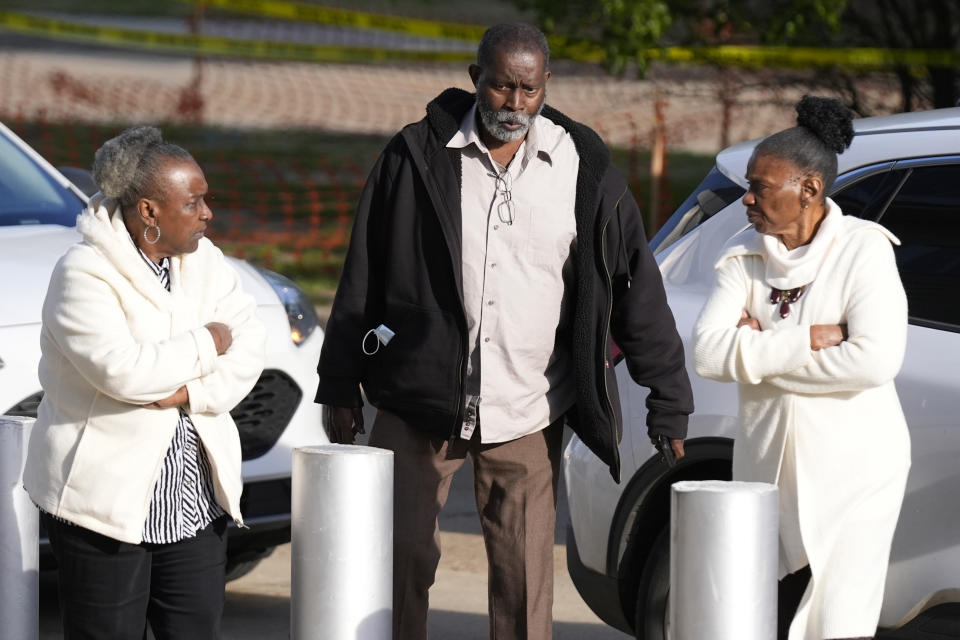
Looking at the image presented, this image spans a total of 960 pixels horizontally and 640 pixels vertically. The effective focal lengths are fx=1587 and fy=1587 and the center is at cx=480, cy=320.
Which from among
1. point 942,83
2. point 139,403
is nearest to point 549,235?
point 139,403

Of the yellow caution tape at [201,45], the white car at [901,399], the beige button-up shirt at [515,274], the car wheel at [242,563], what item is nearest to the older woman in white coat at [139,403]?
the beige button-up shirt at [515,274]

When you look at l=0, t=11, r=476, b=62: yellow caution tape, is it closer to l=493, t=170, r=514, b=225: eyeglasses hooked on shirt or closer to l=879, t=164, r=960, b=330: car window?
l=879, t=164, r=960, b=330: car window

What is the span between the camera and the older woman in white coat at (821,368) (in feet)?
12.0

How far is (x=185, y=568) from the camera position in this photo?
3.64 metres

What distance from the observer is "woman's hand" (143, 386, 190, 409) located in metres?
3.56

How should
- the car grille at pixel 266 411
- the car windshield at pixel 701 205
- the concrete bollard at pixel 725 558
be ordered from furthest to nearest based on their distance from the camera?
the car grille at pixel 266 411 < the car windshield at pixel 701 205 < the concrete bollard at pixel 725 558

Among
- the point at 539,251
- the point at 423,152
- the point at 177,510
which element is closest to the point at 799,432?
the point at 539,251

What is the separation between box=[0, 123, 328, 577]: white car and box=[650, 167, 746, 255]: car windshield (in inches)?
52.5

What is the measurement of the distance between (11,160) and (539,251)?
302 centimetres

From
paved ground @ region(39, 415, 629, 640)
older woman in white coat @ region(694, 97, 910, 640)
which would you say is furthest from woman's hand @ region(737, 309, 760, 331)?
paved ground @ region(39, 415, 629, 640)

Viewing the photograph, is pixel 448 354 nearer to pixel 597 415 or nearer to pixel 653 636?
pixel 597 415

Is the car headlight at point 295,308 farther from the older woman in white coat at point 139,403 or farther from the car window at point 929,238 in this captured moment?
the car window at point 929,238

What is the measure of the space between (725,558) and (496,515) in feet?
3.60

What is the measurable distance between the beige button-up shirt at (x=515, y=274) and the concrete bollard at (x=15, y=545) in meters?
1.11
